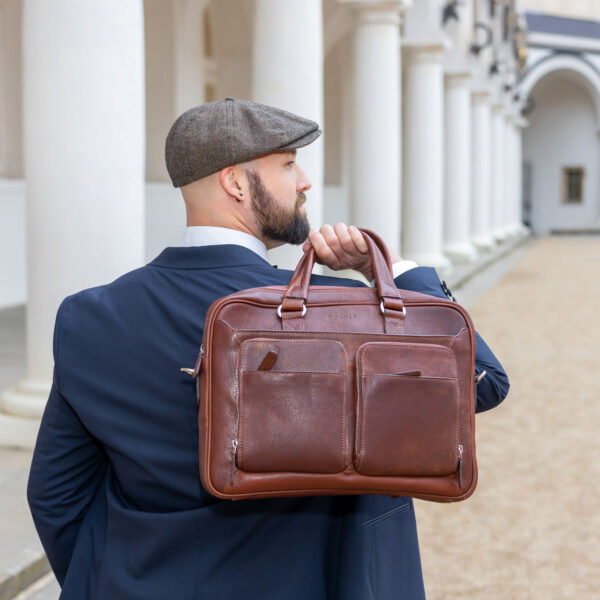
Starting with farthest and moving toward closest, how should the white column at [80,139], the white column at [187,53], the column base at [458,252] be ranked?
the column base at [458,252], the white column at [187,53], the white column at [80,139]

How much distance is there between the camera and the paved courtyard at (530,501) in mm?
3662

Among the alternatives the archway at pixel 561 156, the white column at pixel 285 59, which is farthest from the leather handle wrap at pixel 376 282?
the archway at pixel 561 156

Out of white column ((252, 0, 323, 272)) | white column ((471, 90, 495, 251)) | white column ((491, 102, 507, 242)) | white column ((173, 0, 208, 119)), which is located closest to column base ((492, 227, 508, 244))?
white column ((491, 102, 507, 242))

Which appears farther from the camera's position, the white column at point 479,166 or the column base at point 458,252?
the white column at point 479,166

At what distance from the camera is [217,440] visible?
1310 mm

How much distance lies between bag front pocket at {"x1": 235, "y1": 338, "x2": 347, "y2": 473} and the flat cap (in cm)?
34

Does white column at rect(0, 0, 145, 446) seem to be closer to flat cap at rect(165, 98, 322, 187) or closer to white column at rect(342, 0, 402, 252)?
flat cap at rect(165, 98, 322, 187)

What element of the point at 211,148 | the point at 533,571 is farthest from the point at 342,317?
the point at 533,571

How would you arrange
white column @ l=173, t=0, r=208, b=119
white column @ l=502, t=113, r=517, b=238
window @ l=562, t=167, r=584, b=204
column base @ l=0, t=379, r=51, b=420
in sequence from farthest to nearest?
1. window @ l=562, t=167, r=584, b=204
2. white column @ l=502, t=113, r=517, b=238
3. white column @ l=173, t=0, r=208, b=119
4. column base @ l=0, t=379, r=51, b=420

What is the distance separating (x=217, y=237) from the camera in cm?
151

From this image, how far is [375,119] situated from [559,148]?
3213cm

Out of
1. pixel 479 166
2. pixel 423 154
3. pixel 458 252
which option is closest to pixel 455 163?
pixel 458 252

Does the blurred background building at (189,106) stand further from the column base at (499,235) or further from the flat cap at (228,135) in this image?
the flat cap at (228,135)

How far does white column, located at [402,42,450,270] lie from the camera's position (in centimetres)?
1348
